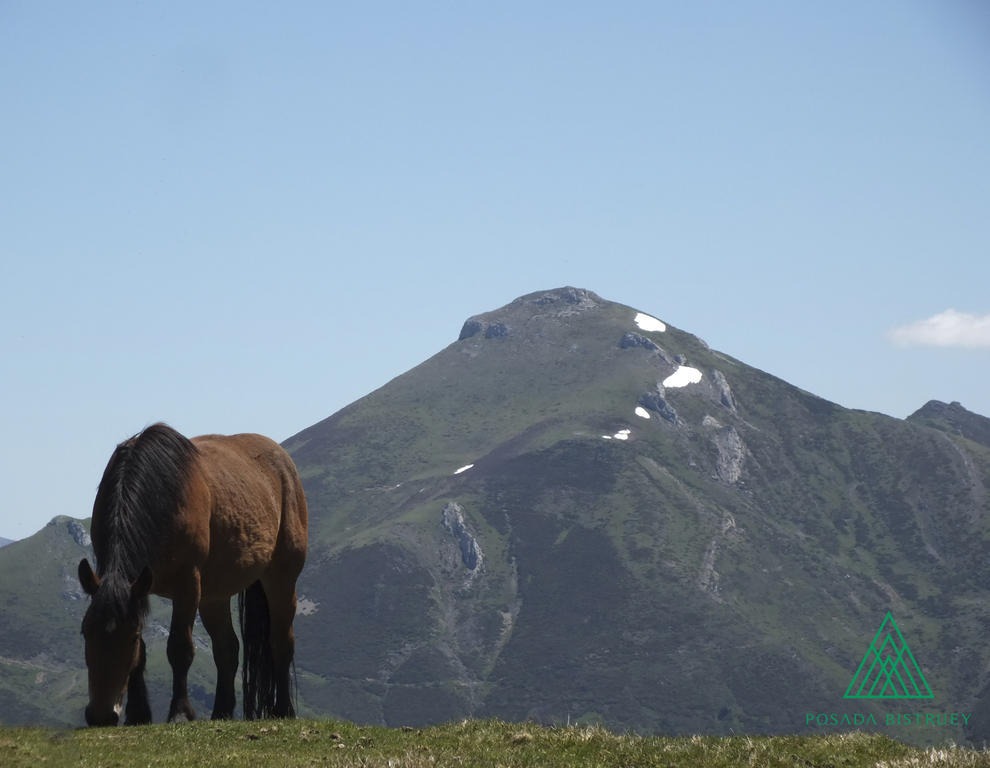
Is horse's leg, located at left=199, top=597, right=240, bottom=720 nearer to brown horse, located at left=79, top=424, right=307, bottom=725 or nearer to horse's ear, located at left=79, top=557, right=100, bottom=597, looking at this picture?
brown horse, located at left=79, top=424, right=307, bottom=725

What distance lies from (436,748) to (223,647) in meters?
6.89

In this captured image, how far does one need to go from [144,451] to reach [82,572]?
2.70 metres

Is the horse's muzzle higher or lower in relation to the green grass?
higher

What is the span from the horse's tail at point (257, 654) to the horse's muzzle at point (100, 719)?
566cm

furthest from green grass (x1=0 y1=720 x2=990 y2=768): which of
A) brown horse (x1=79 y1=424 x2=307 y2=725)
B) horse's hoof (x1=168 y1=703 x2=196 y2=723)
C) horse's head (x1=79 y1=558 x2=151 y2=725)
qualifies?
horse's hoof (x1=168 y1=703 x2=196 y2=723)

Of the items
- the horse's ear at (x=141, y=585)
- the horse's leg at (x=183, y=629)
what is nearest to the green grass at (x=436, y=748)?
the horse's leg at (x=183, y=629)

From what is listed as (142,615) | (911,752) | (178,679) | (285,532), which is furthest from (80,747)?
(911,752)

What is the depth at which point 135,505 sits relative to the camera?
17.4 m

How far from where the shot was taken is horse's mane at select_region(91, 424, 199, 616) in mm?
16522

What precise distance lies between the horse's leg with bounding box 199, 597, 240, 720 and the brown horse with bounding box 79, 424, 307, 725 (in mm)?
25

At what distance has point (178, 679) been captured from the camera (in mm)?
18562

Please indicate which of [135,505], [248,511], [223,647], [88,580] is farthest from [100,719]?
[223,647]

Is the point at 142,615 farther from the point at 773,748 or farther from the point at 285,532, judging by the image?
the point at 773,748

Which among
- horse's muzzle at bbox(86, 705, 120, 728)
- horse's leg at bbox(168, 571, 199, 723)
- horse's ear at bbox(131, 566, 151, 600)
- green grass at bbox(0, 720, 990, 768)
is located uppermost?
horse's ear at bbox(131, 566, 151, 600)
